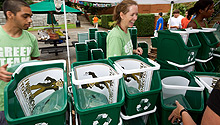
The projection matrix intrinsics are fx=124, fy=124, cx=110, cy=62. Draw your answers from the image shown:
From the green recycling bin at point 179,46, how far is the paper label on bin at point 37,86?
69.3 inches

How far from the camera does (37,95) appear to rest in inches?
42.8

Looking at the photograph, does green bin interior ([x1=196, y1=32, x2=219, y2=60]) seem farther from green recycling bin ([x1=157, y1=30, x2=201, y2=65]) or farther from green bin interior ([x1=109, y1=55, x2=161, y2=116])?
green bin interior ([x1=109, y1=55, x2=161, y2=116])

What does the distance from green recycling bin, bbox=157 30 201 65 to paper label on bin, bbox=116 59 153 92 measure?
40.0 inches

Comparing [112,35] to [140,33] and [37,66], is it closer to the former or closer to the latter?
[37,66]

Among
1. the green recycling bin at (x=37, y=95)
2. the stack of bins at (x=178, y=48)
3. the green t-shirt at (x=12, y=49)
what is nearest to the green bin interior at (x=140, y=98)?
the green recycling bin at (x=37, y=95)

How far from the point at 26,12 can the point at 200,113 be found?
200 centimetres

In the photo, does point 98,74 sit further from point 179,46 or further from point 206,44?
point 206,44

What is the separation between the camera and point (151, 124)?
1262mm

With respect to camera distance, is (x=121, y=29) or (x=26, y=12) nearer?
(x=26, y=12)

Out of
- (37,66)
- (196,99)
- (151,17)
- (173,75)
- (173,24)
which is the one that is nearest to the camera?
(37,66)

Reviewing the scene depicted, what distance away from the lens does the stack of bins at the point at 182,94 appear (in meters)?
1.11

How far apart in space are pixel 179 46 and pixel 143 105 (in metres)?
1.32

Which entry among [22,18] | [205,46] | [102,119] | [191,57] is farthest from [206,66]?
[22,18]

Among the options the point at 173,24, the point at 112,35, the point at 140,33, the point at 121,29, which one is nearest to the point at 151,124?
the point at 112,35
